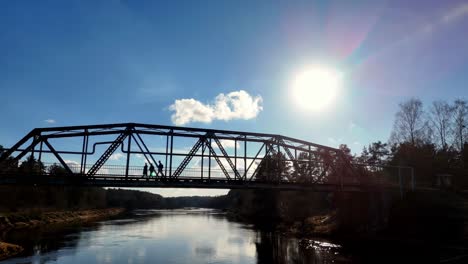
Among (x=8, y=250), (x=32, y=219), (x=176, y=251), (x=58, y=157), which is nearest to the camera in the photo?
(x=58, y=157)

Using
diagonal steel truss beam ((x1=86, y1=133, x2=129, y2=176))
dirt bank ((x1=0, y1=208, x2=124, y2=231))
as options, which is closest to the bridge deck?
diagonal steel truss beam ((x1=86, y1=133, x2=129, y2=176))

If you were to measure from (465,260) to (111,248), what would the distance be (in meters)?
35.7

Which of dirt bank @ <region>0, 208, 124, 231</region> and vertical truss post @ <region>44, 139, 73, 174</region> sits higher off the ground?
vertical truss post @ <region>44, 139, 73, 174</region>

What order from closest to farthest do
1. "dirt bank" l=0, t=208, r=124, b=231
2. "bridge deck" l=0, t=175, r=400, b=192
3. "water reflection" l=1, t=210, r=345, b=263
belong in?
1. "bridge deck" l=0, t=175, r=400, b=192
2. "water reflection" l=1, t=210, r=345, b=263
3. "dirt bank" l=0, t=208, r=124, b=231

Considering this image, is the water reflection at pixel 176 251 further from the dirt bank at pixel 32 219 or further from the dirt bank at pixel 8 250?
the dirt bank at pixel 32 219

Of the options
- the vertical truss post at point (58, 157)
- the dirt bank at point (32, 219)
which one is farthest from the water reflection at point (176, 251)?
the dirt bank at point (32, 219)

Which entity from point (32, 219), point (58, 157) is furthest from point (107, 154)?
point (32, 219)

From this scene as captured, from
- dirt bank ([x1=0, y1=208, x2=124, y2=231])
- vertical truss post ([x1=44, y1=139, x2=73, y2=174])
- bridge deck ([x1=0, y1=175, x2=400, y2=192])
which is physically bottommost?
dirt bank ([x1=0, y1=208, x2=124, y2=231])

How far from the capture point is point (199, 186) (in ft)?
114

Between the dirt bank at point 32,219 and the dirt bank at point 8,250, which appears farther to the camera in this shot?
the dirt bank at point 32,219

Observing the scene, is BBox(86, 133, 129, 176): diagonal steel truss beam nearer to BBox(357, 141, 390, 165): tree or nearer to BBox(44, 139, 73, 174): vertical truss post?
BBox(44, 139, 73, 174): vertical truss post

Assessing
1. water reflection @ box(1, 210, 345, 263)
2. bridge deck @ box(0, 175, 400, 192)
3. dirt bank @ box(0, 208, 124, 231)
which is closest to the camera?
bridge deck @ box(0, 175, 400, 192)

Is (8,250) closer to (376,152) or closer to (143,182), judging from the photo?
(143,182)

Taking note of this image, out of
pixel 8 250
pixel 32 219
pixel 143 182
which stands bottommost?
pixel 32 219
